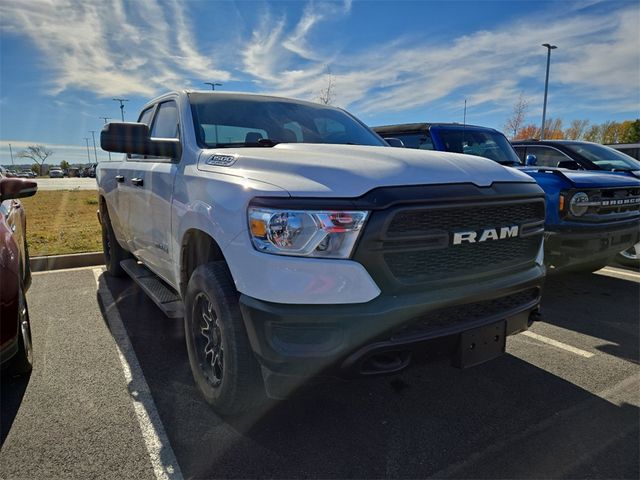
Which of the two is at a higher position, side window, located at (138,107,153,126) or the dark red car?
side window, located at (138,107,153,126)

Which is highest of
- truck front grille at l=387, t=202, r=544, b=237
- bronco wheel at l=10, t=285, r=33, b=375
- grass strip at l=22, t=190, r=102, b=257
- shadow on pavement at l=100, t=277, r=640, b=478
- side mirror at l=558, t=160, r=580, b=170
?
side mirror at l=558, t=160, r=580, b=170

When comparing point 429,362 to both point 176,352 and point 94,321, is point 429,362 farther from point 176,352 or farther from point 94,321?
point 94,321

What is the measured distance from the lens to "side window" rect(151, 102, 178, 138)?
357 centimetres

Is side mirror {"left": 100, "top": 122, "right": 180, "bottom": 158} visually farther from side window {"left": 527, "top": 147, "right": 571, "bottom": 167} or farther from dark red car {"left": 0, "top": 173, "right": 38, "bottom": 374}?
side window {"left": 527, "top": 147, "right": 571, "bottom": 167}

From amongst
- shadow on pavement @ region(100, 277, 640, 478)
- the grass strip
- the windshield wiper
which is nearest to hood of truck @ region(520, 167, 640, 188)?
shadow on pavement @ region(100, 277, 640, 478)

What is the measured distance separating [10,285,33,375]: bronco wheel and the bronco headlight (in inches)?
193

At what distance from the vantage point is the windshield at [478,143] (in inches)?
241

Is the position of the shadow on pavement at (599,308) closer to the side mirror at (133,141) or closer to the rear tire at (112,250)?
the side mirror at (133,141)

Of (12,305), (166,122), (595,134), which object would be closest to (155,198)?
(166,122)

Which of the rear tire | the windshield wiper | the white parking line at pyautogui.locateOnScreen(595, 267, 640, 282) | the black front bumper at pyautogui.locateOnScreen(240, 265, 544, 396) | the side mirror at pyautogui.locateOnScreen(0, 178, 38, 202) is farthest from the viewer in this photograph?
the white parking line at pyautogui.locateOnScreen(595, 267, 640, 282)

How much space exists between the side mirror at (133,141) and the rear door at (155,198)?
0.11 metres

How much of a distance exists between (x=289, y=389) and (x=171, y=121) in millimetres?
2529

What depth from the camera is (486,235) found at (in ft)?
7.72

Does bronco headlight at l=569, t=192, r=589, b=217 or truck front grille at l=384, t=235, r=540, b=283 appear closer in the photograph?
truck front grille at l=384, t=235, r=540, b=283
